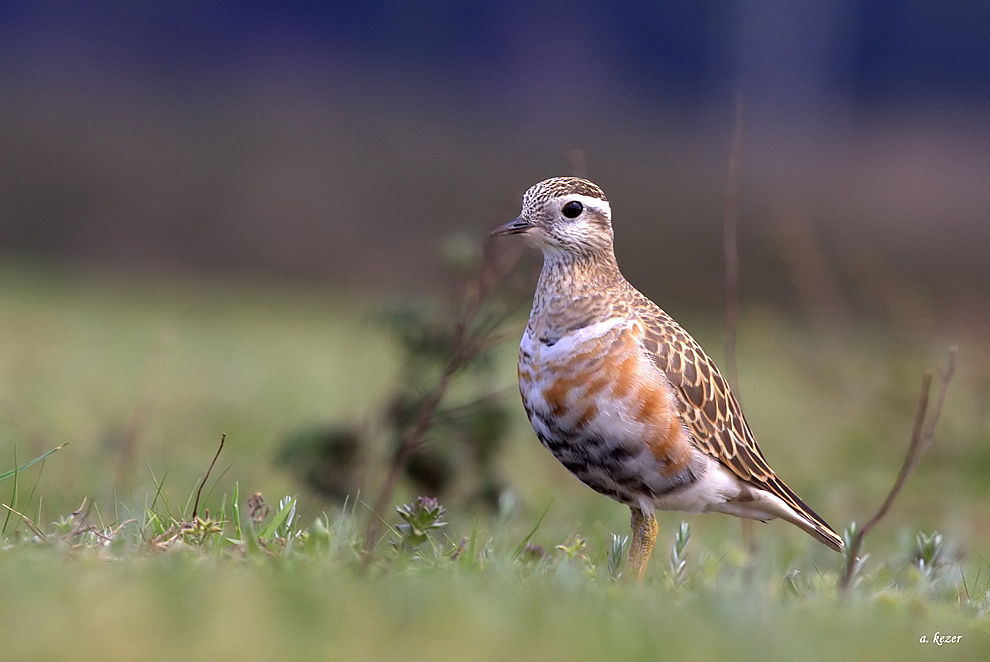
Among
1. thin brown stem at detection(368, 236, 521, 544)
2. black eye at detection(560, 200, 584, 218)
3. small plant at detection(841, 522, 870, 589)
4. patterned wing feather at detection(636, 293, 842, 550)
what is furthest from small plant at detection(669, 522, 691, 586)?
black eye at detection(560, 200, 584, 218)

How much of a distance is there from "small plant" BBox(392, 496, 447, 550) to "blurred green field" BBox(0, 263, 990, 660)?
0.07 meters

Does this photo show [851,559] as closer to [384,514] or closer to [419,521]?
[419,521]

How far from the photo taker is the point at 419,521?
4.02 m

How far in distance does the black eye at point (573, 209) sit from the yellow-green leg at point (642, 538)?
1.15 meters

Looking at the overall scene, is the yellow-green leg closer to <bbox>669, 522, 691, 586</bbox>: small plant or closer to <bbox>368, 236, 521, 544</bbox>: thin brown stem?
<bbox>669, 522, 691, 586</bbox>: small plant

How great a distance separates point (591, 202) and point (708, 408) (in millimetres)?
913

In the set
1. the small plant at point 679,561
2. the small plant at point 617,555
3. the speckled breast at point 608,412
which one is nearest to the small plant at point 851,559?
the small plant at point 679,561

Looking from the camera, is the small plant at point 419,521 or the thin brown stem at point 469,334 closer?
the small plant at point 419,521

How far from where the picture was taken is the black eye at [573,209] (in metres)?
4.87

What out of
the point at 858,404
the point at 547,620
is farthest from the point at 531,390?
the point at 858,404

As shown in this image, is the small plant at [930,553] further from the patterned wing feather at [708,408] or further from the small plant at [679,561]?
the small plant at [679,561]

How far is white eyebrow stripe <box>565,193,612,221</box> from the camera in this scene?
487 cm

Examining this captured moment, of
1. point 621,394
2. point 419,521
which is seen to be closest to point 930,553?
point 621,394

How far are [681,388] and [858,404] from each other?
527 cm
